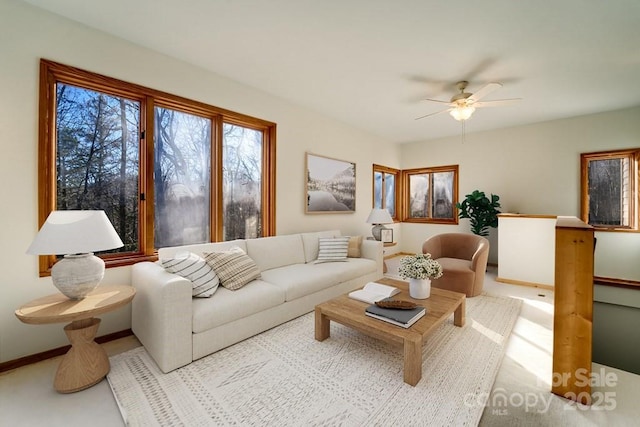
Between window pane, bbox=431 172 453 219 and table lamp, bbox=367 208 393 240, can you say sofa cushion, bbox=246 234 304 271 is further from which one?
window pane, bbox=431 172 453 219

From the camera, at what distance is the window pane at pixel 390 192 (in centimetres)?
631

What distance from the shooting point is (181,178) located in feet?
9.86

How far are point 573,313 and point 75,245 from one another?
3236 millimetres

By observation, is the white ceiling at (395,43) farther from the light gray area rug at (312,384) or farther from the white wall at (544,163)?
the light gray area rug at (312,384)

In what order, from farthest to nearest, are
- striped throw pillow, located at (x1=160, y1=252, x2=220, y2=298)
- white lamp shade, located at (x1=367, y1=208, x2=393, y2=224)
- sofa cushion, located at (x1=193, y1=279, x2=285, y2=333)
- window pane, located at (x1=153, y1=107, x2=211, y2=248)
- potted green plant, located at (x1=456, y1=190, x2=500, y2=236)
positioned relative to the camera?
1. potted green plant, located at (x1=456, y1=190, x2=500, y2=236)
2. white lamp shade, located at (x1=367, y1=208, x2=393, y2=224)
3. window pane, located at (x1=153, y1=107, x2=211, y2=248)
4. striped throw pillow, located at (x1=160, y1=252, x2=220, y2=298)
5. sofa cushion, located at (x1=193, y1=279, x2=285, y2=333)

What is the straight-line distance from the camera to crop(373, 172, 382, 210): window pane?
5.85 m

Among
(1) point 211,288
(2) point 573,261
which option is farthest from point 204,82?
(2) point 573,261

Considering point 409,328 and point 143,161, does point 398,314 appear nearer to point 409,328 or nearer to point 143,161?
point 409,328

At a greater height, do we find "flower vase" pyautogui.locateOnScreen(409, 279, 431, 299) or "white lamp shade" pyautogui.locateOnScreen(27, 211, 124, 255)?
"white lamp shade" pyautogui.locateOnScreen(27, 211, 124, 255)

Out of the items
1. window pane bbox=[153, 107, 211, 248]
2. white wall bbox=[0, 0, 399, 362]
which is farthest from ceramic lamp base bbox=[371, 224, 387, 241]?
white wall bbox=[0, 0, 399, 362]

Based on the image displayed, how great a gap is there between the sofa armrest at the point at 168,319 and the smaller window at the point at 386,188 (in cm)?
457

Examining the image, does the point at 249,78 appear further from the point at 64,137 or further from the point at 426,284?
the point at 426,284

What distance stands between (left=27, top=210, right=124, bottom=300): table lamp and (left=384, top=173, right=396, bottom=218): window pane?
5.45 m

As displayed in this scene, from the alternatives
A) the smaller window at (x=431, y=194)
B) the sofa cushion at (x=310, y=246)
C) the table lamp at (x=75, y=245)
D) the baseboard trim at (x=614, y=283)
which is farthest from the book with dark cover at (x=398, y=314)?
the smaller window at (x=431, y=194)
